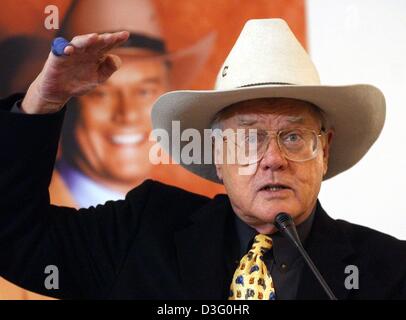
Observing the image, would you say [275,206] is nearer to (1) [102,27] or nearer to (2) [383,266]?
(2) [383,266]

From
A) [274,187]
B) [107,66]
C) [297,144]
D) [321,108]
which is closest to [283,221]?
[274,187]

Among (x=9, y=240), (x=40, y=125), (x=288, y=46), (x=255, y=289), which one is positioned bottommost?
(x=255, y=289)

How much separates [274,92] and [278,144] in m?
0.12

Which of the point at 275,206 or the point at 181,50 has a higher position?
the point at 181,50

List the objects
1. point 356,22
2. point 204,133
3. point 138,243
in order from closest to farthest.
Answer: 1. point 138,243
2. point 204,133
3. point 356,22

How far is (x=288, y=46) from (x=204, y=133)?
1.01 feet

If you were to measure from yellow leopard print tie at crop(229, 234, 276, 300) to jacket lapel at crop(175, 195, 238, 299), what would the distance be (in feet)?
0.11

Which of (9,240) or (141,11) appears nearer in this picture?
(9,240)

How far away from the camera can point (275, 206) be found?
5.48 ft

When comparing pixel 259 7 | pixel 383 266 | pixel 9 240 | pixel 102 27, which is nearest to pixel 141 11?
pixel 102 27

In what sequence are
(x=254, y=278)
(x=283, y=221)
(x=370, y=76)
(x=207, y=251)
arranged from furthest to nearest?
(x=370, y=76), (x=207, y=251), (x=254, y=278), (x=283, y=221)

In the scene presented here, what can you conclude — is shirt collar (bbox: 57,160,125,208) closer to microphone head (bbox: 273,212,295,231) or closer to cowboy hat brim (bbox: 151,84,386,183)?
cowboy hat brim (bbox: 151,84,386,183)

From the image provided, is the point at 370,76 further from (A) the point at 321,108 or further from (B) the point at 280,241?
(B) the point at 280,241

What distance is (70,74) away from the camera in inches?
63.8
